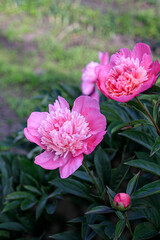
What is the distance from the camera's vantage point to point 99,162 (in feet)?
4.00

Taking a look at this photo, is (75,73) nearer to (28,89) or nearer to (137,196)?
(28,89)

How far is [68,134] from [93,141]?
0.26 ft

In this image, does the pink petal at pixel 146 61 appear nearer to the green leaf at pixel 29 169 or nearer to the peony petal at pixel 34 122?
the peony petal at pixel 34 122

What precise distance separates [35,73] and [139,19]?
2.35 metres

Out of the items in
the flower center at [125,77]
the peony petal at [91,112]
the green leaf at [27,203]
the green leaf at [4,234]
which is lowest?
the green leaf at [4,234]

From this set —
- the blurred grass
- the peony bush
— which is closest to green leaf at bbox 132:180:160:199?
the peony bush

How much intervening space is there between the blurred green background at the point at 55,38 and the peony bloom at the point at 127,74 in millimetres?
2468

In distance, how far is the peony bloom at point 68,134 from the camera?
→ 0.87 m

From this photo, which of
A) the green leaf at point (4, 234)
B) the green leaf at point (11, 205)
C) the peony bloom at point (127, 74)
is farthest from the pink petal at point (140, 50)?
the green leaf at point (4, 234)

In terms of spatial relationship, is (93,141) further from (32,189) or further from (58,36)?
(58,36)

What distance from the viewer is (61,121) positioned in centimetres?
91

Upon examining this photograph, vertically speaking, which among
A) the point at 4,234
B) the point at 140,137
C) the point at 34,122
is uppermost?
the point at 34,122

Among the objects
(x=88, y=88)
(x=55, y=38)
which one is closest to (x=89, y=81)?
(x=88, y=88)

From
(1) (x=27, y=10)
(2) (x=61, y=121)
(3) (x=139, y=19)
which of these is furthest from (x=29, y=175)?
(1) (x=27, y=10)
